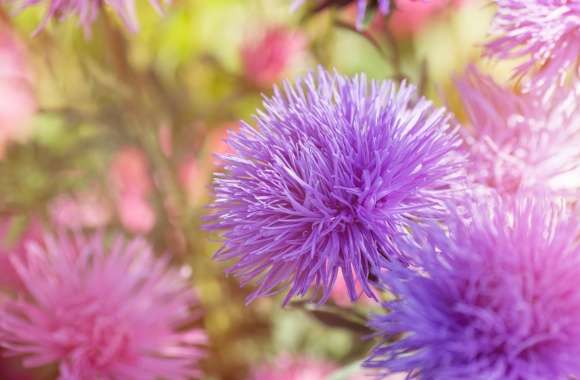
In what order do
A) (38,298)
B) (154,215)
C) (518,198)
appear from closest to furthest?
(518,198)
(38,298)
(154,215)

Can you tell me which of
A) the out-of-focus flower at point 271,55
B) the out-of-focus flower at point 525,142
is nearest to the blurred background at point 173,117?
the out-of-focus flower at point 271,55

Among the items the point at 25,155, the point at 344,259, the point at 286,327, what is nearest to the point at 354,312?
the point at 344,259

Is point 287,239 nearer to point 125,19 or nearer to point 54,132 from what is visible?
point 125,19

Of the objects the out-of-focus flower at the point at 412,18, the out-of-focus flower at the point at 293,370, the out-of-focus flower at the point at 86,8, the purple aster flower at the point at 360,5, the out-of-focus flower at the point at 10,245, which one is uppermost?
the out-of-focus flower at the point at 412,18

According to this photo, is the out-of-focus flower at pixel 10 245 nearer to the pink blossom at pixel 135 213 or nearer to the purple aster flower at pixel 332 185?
the pink blossom at pixel 135 213

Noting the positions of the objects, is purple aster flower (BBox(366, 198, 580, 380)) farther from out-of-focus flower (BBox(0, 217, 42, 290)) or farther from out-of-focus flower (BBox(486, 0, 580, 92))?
out-of-focus flower (BBox(0, 217, 42, 290))

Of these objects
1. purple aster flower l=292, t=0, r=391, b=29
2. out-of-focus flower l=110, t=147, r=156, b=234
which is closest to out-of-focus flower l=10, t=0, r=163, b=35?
purple aster flower l=292, t=0, r=391, b=29
